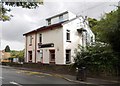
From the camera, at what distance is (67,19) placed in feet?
130

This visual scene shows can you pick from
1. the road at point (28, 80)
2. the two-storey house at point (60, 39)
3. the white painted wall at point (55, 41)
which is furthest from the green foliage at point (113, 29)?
the white painted wall at point (55, 41)

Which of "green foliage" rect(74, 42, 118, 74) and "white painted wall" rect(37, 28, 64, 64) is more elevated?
"white painted wall" rect(37, 28, 64, 64)

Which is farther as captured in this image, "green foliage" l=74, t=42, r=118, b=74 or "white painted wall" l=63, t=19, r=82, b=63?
"white painted wall" l=63, t=19, r=82, b=63

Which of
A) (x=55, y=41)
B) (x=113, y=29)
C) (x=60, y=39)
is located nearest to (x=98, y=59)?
(x=113, y=29)

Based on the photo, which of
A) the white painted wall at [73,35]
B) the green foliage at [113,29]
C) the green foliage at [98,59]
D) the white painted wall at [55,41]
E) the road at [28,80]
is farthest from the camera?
the white painted wall at [73,35]

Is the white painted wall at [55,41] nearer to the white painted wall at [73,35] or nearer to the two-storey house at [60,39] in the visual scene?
the two-storey house at [60,39]

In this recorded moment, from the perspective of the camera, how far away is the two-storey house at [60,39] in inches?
1459

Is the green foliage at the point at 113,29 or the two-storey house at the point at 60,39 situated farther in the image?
the two-storey house at the point at 60,39

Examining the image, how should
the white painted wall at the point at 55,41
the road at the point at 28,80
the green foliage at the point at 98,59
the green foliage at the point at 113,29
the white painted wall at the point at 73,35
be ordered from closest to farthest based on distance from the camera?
the green foliage at the point at 113,29, the road at the point at 28,80, the green foliage at the point at 98,59, the white painted wall at the point at 55,41, the white painted wall at the point at 73,35

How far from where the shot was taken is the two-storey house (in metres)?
37.1

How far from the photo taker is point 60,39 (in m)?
37.2

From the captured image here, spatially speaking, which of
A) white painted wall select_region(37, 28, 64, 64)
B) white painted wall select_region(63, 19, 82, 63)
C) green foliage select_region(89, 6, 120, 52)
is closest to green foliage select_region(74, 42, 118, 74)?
green foliage select_region(89, 6, 120, 52)

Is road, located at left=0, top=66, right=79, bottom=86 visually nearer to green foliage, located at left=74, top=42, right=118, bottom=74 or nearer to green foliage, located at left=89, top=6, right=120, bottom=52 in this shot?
green foliage, located at left=74, top=42, right=118, bottom=74

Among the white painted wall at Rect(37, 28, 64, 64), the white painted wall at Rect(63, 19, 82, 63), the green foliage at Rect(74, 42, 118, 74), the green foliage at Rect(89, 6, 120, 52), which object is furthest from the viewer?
the white painted wall at Rect(63, 19, 82, 63)
